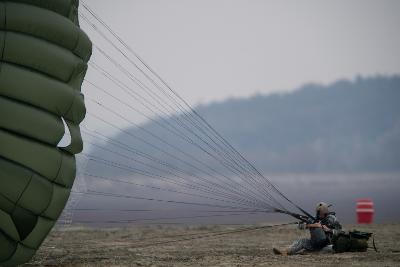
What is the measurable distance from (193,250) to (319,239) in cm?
394

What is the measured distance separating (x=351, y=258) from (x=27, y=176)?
7120 millimetres

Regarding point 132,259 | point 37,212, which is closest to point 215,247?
point 132,259

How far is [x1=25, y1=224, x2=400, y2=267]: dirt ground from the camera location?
12297 mm

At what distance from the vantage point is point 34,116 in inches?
394

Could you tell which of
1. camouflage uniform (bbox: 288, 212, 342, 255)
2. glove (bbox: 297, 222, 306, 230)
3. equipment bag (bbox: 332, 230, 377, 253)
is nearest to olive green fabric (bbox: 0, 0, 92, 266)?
glove (bbox: 297, 222, 306, 230)

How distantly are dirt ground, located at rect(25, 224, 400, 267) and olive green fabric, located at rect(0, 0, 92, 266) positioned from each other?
253cm

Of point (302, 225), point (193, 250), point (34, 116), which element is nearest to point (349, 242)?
point (302, 225)

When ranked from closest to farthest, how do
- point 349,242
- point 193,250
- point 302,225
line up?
point 349,242, point 302,225, point 193,250

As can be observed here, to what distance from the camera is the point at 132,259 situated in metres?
13.3

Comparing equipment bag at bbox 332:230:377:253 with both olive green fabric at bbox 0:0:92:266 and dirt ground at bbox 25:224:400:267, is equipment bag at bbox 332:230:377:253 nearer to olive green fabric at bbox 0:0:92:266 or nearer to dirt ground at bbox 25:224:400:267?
dirt ground at bbox 25:224:400:267

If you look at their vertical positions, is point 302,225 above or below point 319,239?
above

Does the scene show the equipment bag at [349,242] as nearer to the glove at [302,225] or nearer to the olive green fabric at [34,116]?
the glove at [302,225]

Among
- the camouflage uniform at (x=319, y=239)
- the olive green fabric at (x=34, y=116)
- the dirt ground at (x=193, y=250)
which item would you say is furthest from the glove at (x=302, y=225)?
the olive green fabric at (x=34, y=116)

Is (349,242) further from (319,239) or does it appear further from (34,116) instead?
(34,116)
